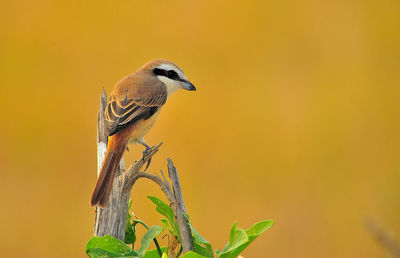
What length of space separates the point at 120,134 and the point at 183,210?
0.80 metres

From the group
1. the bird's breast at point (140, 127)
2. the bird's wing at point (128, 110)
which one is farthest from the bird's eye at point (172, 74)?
the bird's breast at point (140, 127)

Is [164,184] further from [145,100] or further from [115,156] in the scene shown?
[145,100]

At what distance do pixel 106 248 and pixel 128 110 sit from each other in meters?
1.06

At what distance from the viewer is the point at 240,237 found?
1.07 meters

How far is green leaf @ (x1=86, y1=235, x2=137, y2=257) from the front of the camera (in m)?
1.12

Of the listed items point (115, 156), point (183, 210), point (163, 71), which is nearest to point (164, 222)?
point (183, 210)

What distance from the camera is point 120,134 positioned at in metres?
1.93

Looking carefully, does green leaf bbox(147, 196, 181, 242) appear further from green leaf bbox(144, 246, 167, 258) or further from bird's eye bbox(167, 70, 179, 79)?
bird's eye bbox(167, 70, 179, 79)

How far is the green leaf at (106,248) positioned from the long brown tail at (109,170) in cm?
28

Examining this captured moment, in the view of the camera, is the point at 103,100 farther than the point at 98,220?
Yes

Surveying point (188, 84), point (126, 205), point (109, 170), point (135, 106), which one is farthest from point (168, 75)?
point (126, 205)

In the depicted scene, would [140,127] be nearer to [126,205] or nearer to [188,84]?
[188,84]

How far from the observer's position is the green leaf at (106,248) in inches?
43.9

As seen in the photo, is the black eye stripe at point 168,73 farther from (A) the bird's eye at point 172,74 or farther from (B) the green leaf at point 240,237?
(B) the green leaf at point 240,237
